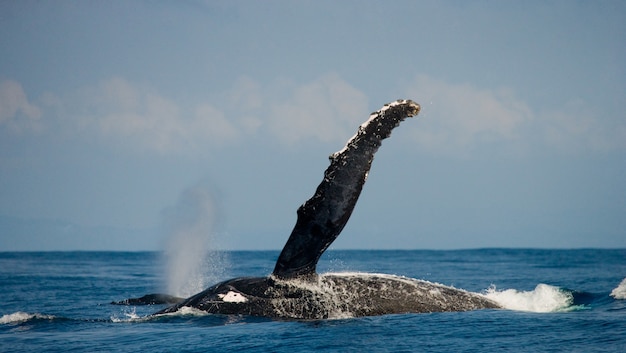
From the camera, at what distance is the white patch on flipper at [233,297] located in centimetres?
1082

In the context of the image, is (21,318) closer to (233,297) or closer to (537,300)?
(233,297)

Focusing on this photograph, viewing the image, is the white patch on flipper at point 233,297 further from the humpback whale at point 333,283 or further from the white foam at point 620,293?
the white foam at point 620,293

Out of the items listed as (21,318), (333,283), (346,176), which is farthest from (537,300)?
(21,318)

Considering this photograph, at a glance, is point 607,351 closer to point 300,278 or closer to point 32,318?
point 300,278

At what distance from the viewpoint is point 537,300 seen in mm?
13383

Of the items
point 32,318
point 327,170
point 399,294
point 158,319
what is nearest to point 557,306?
point 399,294

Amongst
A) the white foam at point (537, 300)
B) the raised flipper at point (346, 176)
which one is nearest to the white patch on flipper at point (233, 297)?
the raised flipper at point (346, 176)

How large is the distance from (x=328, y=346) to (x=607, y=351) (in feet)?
10.2

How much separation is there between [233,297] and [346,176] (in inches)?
101

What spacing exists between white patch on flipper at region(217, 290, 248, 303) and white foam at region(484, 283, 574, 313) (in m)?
4.13

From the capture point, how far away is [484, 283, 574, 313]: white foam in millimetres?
12539

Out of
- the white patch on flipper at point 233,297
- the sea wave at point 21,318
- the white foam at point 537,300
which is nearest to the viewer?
the white patch on flipper at point 233,297

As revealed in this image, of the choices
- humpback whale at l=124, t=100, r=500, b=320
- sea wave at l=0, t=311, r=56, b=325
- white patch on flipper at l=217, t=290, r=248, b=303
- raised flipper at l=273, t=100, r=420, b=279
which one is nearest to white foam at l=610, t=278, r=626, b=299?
humpback whale at l=124, t=100, r=500, b=320

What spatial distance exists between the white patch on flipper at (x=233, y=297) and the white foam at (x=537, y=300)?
4128 mm
